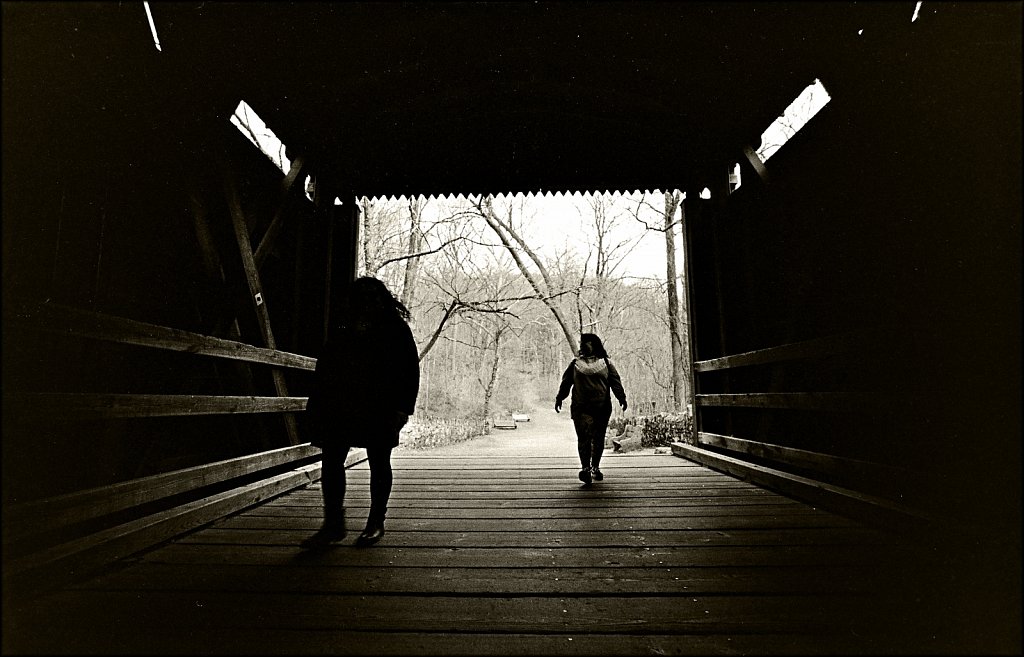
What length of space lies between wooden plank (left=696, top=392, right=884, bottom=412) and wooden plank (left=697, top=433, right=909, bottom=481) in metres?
0.36

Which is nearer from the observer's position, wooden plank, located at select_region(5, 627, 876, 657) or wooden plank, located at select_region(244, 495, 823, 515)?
wooden plank, located at select_region(5, 627, 876, 657)

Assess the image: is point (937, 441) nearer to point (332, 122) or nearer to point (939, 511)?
point (939, 511)

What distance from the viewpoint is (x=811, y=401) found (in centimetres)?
374

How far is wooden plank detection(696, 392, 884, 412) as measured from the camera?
3.22 metres

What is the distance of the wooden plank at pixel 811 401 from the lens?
127 inches

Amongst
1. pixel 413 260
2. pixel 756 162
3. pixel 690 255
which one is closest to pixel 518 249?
pixel 413 260

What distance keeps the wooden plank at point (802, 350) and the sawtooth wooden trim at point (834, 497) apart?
3.24ft

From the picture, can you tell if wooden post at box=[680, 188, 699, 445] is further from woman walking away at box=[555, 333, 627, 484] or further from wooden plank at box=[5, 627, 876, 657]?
wooden plank at box=[5, 627, 876, 657]

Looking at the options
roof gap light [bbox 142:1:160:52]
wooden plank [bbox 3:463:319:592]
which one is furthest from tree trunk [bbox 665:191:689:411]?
roof gap light [bbox 142:1:160:52]

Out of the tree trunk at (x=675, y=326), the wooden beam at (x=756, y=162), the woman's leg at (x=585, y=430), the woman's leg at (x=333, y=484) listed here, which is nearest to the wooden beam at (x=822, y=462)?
the woman's leg at (x=585, y=430)

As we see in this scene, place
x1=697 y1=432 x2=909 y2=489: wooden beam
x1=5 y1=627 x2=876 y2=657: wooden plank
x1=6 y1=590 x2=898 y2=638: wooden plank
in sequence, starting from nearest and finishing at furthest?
x1=5 y1=627 x2=876 y2=657: wooden plank → x1=6 y1=590 x2=898 y2=638: wooden plank → x1=697 y1=432 x2=909 y2=489: wooden beam

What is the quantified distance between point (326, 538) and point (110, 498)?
114cm

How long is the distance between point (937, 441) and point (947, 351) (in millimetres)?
545

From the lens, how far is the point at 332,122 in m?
4.75
